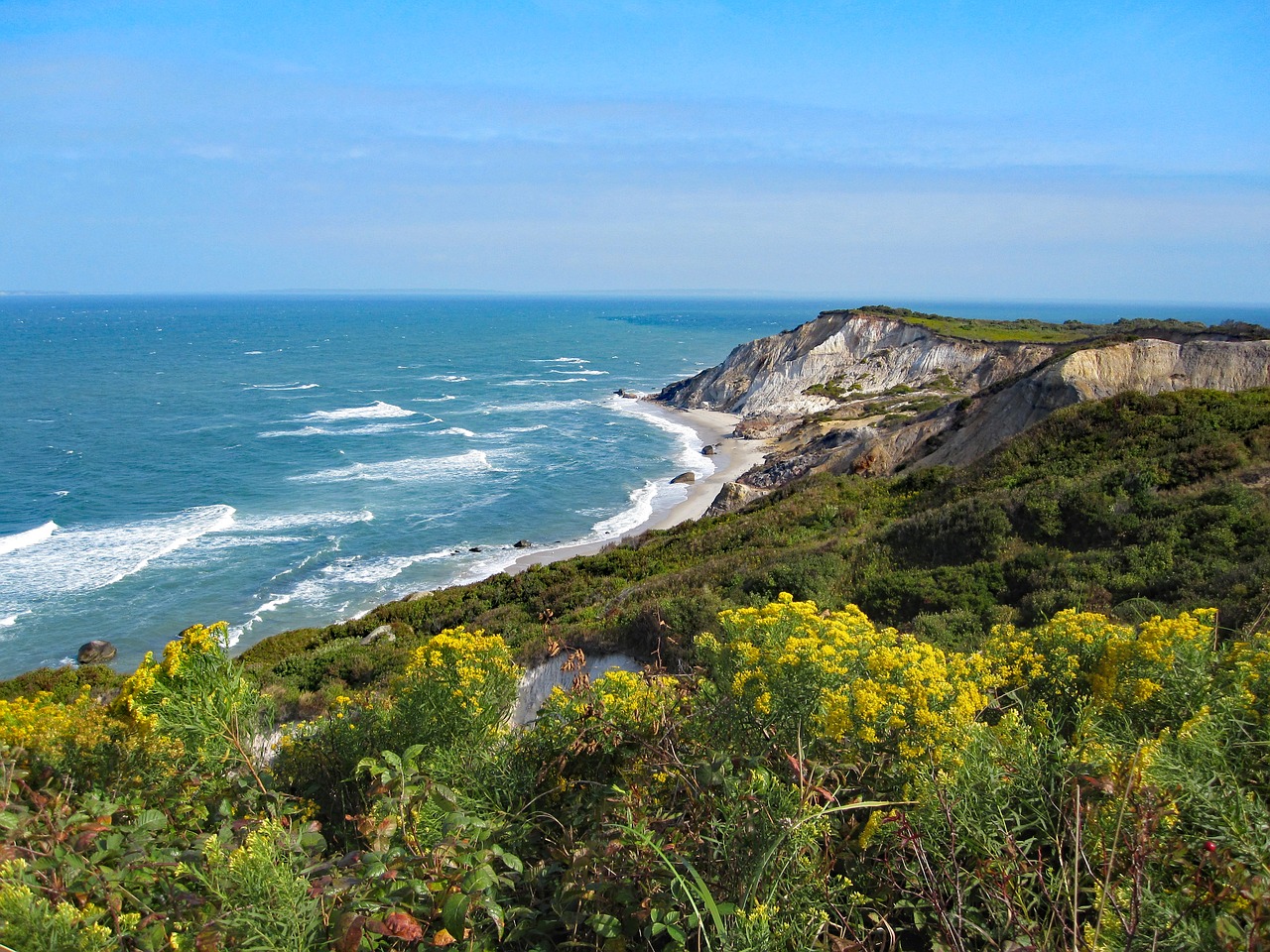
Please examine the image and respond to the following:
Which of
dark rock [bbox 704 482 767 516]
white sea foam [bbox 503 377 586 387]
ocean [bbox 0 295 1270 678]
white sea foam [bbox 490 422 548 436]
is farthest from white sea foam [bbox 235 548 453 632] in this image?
white sea foam [bbox 503 377 586 387]

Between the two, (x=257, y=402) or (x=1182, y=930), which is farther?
(x=257, y=402)

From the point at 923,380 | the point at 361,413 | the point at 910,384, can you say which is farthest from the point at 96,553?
the point at 923,380

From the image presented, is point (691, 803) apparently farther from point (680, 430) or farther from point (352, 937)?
point (680, 430)

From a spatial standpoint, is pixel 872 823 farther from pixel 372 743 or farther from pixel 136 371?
pixel 136 371

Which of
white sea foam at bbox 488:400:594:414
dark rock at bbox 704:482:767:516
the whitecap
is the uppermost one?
the whitecap

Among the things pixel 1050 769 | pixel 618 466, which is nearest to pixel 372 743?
pixel 1050 769

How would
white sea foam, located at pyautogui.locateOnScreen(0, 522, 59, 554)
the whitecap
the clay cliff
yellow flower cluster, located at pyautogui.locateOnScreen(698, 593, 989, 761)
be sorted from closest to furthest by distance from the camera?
yellow flower cluster, located at pyautogui.locateOnScreen(698, 593, 989, 761) → the clay cliff → white sea foam, located at pyautogui.locateOnScreen(0, 522, 59, 554) → the whitecap

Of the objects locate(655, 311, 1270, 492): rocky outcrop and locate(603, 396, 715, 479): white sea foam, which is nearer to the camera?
locate(655, 311, 1270, 492): rocky outcrop

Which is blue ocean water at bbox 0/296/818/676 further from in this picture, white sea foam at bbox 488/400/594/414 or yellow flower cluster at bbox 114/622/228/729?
yellow flower cluster at bbox 114/622/228/729
